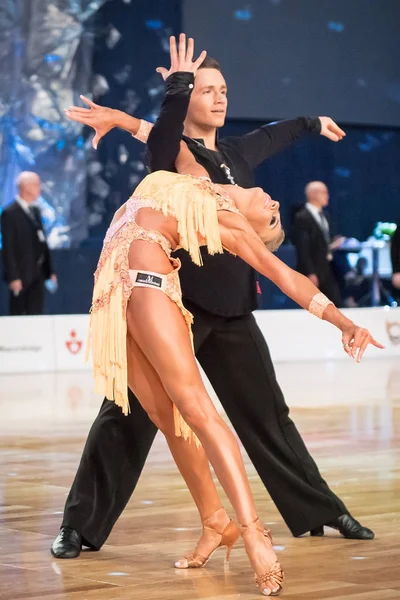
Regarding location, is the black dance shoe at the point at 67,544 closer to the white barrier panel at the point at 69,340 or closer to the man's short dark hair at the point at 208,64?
the man's short dark hair at the point at 208,64

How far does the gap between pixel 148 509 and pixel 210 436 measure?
151cm

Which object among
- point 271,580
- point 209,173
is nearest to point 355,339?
point 271,580

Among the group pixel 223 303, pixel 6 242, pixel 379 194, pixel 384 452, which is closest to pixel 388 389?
pixel 384 452

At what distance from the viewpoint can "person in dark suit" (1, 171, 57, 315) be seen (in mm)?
12625

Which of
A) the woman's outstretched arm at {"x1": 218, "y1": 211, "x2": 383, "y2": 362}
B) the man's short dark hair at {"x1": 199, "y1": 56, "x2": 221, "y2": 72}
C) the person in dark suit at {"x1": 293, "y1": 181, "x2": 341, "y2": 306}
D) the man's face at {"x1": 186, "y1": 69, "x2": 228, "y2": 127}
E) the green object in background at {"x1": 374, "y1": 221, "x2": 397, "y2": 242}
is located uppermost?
the man's short dark hair at {"x1": 199, "y1": 56, "x2": 221, "y2": 72}

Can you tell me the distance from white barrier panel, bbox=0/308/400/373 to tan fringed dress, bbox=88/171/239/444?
8.16 m

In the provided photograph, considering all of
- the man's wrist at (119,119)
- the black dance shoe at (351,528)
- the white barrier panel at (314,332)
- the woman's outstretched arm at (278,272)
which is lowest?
the white barrier panel at (314,332)

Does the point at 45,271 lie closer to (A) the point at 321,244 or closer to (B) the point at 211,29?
(A) the point at 321,244

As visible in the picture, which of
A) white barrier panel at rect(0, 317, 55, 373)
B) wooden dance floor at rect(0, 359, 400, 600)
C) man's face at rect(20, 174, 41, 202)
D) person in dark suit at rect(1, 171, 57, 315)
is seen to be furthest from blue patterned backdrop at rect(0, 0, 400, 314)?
wooden dance floor at rect(0, 359, 400, 600)

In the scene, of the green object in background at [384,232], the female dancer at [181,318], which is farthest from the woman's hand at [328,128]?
the green object in background at [384,232]

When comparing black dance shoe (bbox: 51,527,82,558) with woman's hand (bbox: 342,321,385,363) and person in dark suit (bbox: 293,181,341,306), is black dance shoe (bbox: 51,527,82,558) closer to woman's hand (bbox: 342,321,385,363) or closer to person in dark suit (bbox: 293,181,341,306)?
woman's hand (bbox: 342,321,385,363)

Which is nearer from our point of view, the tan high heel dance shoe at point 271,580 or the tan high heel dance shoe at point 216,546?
the tan high heel dance shoe at point 271,580

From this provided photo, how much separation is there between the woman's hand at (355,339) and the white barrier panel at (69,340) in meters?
8.70

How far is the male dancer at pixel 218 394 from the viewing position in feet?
13.6
